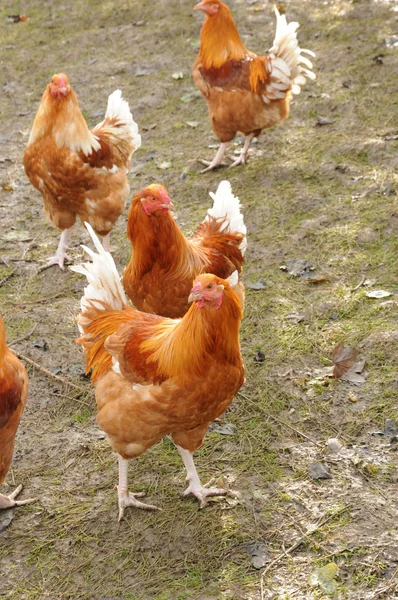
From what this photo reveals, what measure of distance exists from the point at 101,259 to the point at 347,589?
2170 mm

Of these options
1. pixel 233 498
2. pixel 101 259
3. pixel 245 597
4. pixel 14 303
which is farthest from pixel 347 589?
pixel 14 303

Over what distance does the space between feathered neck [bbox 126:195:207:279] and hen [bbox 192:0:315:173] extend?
10.0 feet

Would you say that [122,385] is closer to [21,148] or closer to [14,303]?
[14,303]

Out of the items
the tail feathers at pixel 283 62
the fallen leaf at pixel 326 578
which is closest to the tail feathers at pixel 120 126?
the tail feathers at pixel 283 62

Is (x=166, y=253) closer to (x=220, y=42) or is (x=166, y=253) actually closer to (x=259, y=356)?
(x=259, y=356)

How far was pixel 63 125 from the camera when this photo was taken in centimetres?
545

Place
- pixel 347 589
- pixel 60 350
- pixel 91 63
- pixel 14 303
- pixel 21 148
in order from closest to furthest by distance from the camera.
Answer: pixel 347 589
pixel 60 350
pixel 14 303
pixel 21 148
pixel 91 63

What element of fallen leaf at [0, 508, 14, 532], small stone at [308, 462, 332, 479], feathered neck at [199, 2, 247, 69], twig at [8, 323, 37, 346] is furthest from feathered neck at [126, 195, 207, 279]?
feathered neck at [199, 2, 247, 69]

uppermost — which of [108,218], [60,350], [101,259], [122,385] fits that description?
[101,259]

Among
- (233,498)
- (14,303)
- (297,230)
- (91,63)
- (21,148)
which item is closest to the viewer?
(233,498)

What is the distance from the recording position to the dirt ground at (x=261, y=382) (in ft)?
11.5

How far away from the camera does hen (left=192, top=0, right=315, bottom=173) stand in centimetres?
680

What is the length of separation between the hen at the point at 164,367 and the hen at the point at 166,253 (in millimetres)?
569

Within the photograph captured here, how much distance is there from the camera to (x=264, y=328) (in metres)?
5.13
